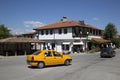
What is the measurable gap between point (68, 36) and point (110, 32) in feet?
71.2

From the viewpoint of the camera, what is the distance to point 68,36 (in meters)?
46.7

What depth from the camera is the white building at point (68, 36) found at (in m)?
45.9

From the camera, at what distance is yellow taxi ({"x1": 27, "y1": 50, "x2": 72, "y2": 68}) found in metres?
17.8

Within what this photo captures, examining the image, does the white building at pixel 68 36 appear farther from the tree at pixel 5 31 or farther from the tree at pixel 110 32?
the tree at pixel 5 31

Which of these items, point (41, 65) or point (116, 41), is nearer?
point (41, 65)

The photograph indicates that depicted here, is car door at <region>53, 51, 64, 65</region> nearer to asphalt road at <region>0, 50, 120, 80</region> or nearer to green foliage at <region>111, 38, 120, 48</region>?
asphalt road at <region>0, 50, 120, 80</region>

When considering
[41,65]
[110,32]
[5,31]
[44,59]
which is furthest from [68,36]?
[41,65]

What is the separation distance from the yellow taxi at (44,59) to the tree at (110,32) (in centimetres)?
4592

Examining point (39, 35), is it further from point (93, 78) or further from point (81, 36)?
point (93, 78)

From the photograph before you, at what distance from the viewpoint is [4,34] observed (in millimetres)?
58844

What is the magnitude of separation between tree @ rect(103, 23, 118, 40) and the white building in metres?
12.1

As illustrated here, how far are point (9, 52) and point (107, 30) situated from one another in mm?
35893

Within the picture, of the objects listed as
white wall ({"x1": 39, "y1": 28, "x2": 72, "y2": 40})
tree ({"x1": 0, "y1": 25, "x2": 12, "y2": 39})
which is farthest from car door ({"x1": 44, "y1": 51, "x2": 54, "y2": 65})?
tree ({"x1": 0, "y1": 25, "x2": 12, "y2": 39})

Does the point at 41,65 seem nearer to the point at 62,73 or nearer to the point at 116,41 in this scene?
the point at 62,73
